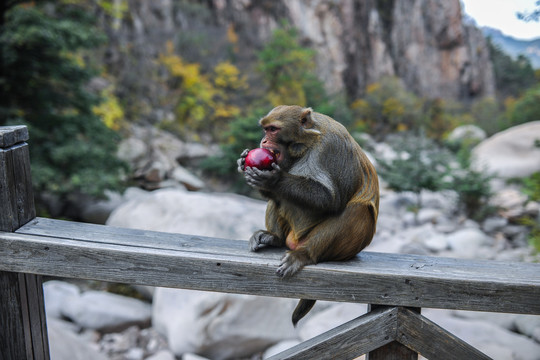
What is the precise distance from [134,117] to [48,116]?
17.8ft

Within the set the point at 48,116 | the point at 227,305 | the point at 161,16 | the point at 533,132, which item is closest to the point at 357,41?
the point at 161,16

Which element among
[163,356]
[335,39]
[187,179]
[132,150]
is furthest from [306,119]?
[335,39]

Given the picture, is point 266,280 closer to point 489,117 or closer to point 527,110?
point 527,110

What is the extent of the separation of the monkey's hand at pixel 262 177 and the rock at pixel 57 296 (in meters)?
3.48

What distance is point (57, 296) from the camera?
4.54 meters

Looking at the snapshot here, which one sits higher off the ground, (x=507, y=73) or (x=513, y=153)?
(x=507, y=73)

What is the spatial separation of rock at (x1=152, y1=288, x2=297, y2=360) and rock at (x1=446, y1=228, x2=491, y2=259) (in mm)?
3549

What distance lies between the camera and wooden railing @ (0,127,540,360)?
5.45 ft

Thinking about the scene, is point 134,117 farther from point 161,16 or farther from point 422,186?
point 422,186

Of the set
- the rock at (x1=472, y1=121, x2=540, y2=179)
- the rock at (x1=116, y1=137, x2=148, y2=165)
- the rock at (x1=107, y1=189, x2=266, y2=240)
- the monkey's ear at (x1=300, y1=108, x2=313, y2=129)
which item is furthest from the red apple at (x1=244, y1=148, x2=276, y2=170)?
the rock at (x1=472, y1=121, x2=540, y2=179)

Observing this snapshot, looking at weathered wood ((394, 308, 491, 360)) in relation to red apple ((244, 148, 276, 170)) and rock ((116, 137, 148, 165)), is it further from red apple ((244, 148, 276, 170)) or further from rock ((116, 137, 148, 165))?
rock ((116, 137, 148, 165))

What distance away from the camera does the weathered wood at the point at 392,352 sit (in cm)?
173

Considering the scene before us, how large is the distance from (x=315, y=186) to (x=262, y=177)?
24cm

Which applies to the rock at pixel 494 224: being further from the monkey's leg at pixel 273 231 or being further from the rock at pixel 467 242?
the monkey's leg at pixel 273 231
